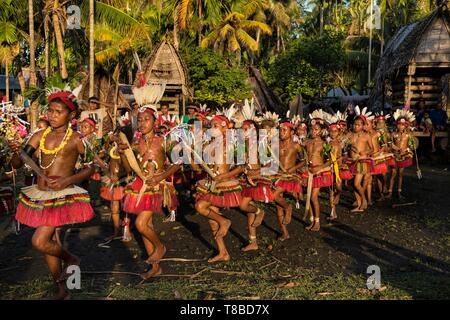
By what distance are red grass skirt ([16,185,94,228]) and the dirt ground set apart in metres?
0.87

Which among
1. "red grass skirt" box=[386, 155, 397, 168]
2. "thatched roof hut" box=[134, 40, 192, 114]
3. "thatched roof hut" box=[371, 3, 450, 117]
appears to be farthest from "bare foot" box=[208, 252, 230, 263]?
"thatched roof hut" box=[371, 3, 450, 117]

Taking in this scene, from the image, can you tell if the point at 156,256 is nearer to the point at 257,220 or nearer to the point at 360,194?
the point at 257,220

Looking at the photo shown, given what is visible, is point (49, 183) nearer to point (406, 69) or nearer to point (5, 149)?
point (5, 149)

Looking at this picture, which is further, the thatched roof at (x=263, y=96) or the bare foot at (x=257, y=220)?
the thatched roof at (x=263, y=96)

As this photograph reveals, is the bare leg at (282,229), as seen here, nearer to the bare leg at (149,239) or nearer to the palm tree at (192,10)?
the bare leg at (149,239)

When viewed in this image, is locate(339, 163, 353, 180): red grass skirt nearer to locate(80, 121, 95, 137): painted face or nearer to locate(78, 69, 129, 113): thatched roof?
locate(80, 121, 95, 137): painted face

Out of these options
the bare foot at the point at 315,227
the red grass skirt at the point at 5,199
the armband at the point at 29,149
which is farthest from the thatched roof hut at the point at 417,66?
the armband at the point at 29,149

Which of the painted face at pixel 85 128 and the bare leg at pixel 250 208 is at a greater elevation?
the painted face at pixel 85 128

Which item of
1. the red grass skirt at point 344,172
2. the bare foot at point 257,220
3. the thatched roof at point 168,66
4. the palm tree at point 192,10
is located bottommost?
the bare foot at point 257,220

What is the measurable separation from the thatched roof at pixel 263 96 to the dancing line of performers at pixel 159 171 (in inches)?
503

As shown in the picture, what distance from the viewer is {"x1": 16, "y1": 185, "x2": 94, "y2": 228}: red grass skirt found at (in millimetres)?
4445

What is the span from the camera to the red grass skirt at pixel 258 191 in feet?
22.0

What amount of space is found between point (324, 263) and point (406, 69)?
548 inches
